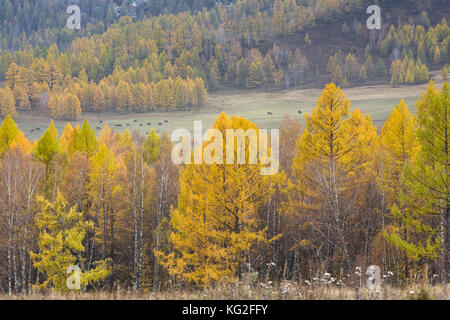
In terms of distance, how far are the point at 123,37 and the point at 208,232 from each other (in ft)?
643

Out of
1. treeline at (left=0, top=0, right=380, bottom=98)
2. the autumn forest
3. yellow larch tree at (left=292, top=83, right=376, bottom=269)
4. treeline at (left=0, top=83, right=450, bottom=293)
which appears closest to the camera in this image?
the autumn forest

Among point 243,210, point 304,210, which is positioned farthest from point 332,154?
point 243,210

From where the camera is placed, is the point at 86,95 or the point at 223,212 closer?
the point at 223,212

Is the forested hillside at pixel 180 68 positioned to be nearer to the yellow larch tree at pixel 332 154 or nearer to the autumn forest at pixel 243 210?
the autumn forest at pixel 243 210

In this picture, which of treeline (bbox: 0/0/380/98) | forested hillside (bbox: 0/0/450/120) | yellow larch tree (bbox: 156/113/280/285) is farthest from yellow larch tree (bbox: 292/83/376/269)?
treeline (bbox: 0/0/380/98)

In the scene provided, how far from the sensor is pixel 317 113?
2088 cm

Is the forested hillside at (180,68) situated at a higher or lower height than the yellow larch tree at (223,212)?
higher

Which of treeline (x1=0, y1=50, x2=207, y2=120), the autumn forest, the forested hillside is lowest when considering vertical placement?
the autumn forest

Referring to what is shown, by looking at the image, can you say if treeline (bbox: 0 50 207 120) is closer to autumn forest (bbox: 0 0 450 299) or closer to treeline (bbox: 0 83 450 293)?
autumn forest (bbox: 0 0 450 299)

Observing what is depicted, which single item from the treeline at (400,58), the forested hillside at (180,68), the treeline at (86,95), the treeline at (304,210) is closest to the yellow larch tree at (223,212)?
the treeline at (304,210)

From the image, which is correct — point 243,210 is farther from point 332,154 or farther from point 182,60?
point 182,60
